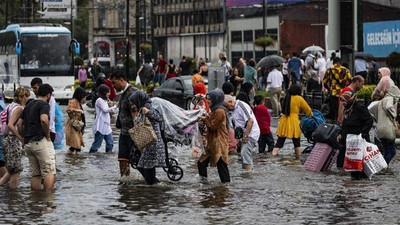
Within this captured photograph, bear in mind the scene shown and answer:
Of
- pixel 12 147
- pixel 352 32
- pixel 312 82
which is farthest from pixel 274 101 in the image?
pixel 12 147

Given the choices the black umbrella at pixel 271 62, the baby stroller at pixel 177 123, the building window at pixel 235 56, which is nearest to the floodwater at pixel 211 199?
the baby stroller at pixel 177 123

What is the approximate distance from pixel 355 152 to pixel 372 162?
11.7 inches

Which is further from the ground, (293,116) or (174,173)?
(293,116)

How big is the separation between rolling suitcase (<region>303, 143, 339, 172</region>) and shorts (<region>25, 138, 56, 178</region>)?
16.5 feet

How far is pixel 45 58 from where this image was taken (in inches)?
1962

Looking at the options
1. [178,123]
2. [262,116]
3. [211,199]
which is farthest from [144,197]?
[262,116]

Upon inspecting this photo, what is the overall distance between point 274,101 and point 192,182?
60.8ft

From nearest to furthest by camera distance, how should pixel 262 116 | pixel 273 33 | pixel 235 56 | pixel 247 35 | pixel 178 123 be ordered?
pixel 178 123
pixel 262 116
pixel 273 33
pixel 247 35
pixel 235 56

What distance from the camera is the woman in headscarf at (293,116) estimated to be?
22219 millimetres

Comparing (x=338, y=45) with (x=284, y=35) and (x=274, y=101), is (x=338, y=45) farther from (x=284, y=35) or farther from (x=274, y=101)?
(x=284, y=35)

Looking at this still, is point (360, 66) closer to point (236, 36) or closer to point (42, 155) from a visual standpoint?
point (42, 155)

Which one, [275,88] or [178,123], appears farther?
[275,88]

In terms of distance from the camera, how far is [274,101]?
3612cm

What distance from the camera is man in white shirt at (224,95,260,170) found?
19.0 m
